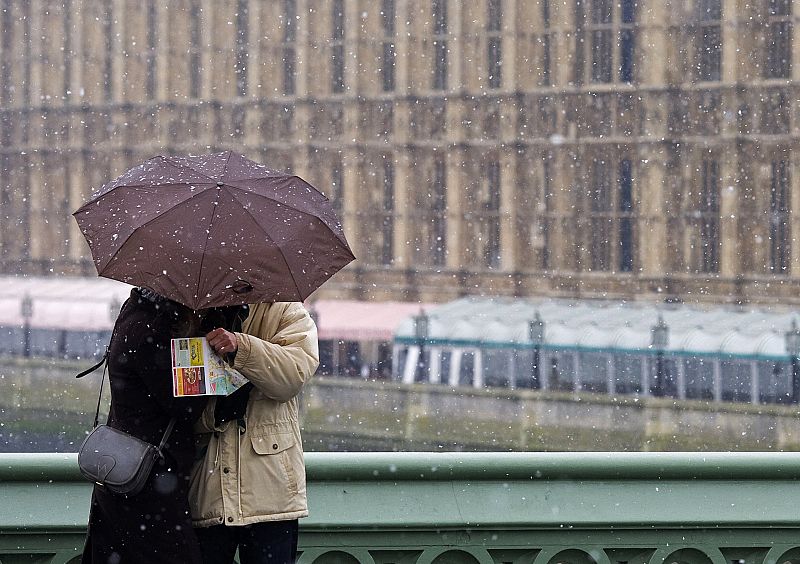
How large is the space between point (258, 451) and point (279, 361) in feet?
0.35

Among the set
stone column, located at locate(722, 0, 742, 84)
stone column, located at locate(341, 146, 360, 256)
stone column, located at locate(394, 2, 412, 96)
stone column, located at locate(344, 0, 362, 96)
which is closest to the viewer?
stone column, located at locate(722, 0, 742, 84)

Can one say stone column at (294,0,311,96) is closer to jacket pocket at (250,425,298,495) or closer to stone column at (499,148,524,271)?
stone column at (499,148,524,271)

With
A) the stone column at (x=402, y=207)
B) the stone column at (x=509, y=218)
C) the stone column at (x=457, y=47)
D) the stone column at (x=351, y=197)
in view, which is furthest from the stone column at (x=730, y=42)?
the stone column at (x=351, y=197)

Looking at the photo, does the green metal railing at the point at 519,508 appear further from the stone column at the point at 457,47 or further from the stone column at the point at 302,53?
the stone column at the point at 302,53

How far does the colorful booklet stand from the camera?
1.35 metres

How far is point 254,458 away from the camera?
4.67 ft

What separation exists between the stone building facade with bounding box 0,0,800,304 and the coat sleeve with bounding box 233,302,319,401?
15.7 m

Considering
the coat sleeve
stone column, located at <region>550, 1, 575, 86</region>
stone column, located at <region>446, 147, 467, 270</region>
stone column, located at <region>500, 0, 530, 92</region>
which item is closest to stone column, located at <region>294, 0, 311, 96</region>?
stone column, located at <region>446, 147, 467, 270</region>

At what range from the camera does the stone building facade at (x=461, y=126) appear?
56.3 ft

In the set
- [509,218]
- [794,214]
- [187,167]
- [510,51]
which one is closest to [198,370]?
[187,167]

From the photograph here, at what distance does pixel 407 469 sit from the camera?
1542mm

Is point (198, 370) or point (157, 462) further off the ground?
point (198, 370)

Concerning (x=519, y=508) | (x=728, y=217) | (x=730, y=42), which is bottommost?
(x=519, y=508)

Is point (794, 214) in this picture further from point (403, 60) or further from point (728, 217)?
point (403, 60)
